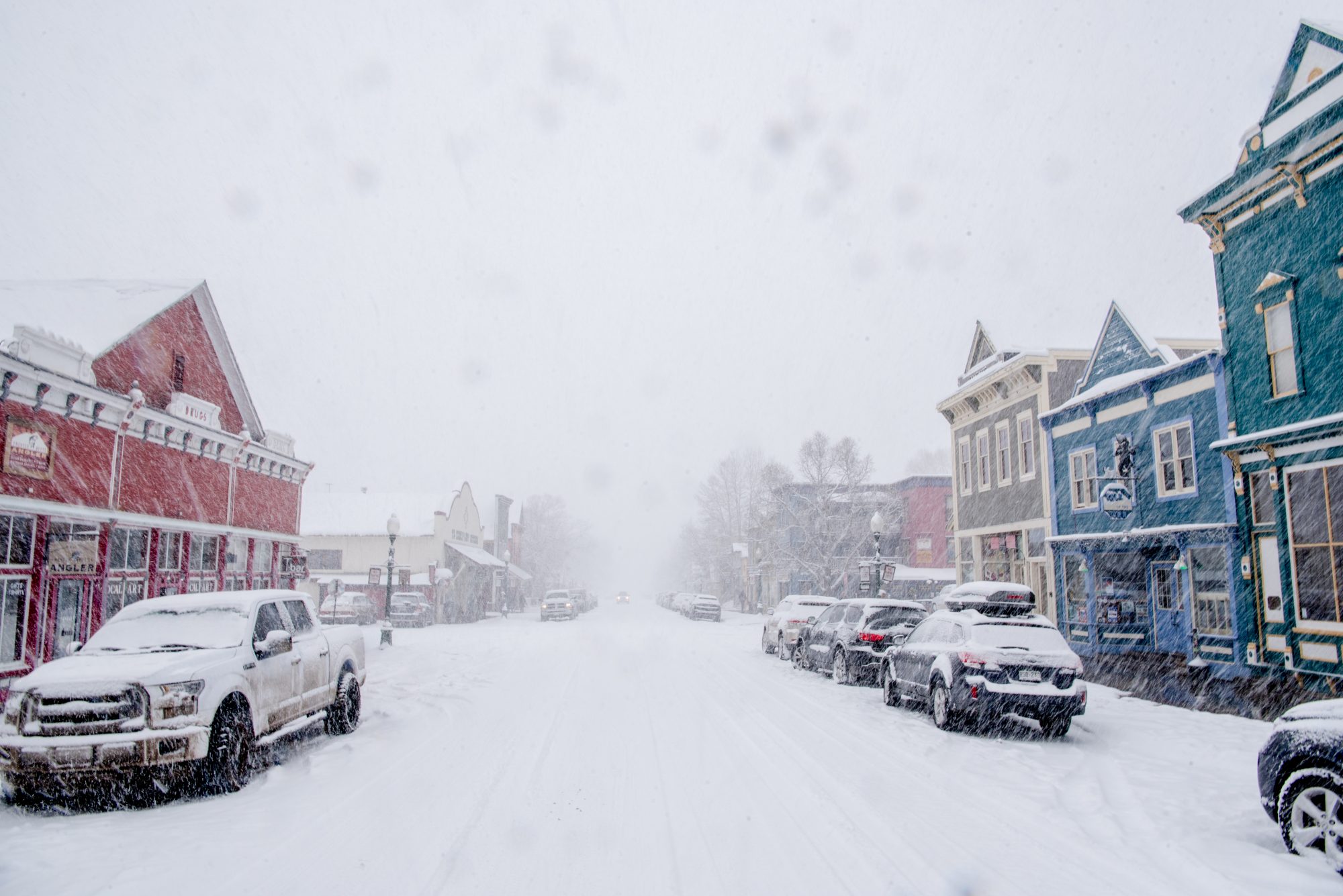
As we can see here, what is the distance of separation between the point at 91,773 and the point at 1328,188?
19.0 metres

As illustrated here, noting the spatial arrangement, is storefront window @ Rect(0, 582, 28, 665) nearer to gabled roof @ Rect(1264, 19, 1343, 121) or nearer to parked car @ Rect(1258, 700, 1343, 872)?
parked car @ Rect(1258, 700, 1343, 872)

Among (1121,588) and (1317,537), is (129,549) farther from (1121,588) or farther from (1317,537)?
(1121,588)

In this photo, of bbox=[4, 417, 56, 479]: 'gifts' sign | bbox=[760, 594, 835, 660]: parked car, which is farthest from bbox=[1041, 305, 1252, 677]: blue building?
bbox=[4, 417, 56, 479]: 'gifts' sign

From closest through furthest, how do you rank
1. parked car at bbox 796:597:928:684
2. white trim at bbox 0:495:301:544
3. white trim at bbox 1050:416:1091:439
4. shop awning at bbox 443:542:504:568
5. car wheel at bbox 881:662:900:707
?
1. white trim at bbox 0:495:301:544
2. car wheel at bbox 881:662:900:707
3. parked car at bbox 796:597:928:684
4. white trim at bbox 1050:416:1091:439
5. shop awning at bbox 443:542:504:568

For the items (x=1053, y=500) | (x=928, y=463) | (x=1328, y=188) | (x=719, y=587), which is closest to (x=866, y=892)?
(x=1328, y=188)

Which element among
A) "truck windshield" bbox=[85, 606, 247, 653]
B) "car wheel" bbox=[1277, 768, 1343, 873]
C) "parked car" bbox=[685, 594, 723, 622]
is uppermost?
"truck windshield" bbox=[85, 606, 247, 653]

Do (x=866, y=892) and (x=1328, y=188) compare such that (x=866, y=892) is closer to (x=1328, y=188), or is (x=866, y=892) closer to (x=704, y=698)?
(x=704, y=698)

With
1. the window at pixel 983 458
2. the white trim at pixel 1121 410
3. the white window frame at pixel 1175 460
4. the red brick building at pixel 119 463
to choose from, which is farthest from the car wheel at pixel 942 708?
the window at pixel 983 458

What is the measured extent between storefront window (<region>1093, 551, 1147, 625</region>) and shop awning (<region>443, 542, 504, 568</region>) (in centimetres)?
3817

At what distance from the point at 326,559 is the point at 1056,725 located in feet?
155

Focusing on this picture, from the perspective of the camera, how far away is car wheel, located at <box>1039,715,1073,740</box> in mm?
10867

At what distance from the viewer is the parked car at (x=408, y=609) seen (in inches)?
1630

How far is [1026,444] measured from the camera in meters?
26.6

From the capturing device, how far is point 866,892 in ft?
16.9
